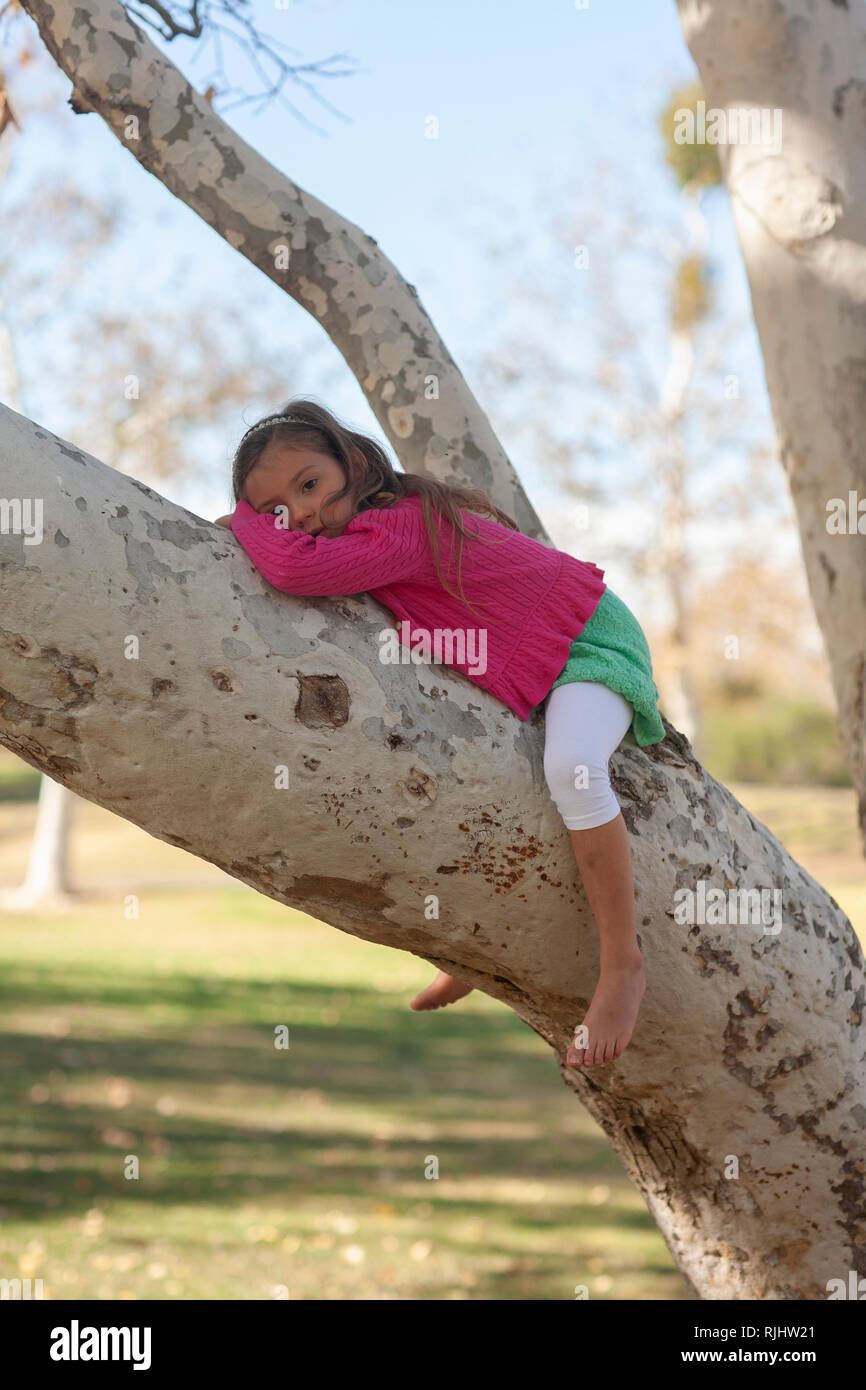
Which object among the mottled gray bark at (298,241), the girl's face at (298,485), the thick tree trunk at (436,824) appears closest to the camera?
the thick tree trunk at (436,824)

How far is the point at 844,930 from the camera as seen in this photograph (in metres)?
2.35

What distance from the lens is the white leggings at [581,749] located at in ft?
6.45

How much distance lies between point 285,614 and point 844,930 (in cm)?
130

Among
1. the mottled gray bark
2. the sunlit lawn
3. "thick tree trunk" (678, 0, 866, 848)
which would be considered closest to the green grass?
the sunlit lawn

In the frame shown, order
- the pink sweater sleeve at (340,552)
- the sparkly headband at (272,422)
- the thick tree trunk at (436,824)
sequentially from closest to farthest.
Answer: the thick tree trunk at (436,824) < the pink sweater sleeve at (340,552) < the sparkly headband at (272,422)

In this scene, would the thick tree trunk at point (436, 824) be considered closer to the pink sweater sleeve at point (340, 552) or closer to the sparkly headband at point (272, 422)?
the pink sweater sleeve at point (340, 552)

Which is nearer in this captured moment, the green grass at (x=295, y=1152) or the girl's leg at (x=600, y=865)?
the girl's leg at (x=600, y=865)

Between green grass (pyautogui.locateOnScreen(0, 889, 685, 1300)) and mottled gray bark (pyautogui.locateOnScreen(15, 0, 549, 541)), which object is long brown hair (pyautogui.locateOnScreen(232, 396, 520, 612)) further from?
green grass (pyautogui.locateOnScreen(0, 889, 685, 1300))

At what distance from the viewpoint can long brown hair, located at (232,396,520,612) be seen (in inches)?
87.9

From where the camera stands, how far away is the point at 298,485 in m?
2.25

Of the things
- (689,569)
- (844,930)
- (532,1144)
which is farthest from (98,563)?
(689,569)

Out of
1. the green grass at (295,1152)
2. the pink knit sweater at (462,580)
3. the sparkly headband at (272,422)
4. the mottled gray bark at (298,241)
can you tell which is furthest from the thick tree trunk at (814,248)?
the green grass at (295,1152)

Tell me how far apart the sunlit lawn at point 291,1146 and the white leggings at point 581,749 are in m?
3.48

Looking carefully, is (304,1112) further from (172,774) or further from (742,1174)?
(172,774)
